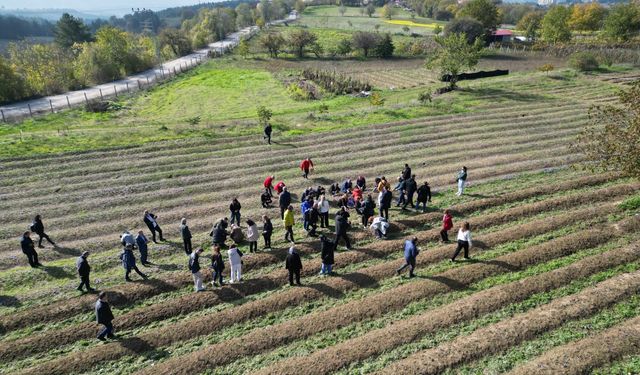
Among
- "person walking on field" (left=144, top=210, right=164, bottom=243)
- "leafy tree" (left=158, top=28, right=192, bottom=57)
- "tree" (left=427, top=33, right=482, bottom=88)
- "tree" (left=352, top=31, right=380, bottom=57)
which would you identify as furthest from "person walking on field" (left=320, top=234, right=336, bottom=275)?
"leafy tree" (left=158, top=28, right=192, bottom=57)

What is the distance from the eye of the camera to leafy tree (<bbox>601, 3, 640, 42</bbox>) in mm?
72250

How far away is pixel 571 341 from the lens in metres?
13.5

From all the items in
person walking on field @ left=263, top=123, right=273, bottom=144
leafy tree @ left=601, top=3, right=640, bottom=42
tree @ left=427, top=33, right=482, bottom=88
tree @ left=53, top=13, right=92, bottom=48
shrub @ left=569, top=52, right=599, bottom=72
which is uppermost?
tree @ left=53, top=13, right=92, bottom=48

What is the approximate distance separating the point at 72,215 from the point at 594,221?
90.1ft

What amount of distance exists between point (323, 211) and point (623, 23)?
77.7 m

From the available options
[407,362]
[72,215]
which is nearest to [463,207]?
[407,362]

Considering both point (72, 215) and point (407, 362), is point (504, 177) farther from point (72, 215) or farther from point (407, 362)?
point (72, 215)

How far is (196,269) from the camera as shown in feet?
53.9

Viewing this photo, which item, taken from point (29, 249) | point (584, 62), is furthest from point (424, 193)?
point (584, 62)

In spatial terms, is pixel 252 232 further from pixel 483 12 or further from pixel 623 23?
pixel 483 12

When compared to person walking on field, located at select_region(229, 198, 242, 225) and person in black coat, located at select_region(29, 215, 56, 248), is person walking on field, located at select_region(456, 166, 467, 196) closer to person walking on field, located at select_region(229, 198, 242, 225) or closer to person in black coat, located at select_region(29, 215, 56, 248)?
person walking on field, located at select_region(229, 198, 242, 225)

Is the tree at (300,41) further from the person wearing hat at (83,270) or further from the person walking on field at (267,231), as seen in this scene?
the person wearing hat at (83,270)

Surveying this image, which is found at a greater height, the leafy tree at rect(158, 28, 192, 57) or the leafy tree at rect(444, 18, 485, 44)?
the leafy tree at rect(158, 28, 192, 57)

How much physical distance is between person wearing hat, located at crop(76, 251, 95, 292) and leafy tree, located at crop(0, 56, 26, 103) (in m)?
47.3
